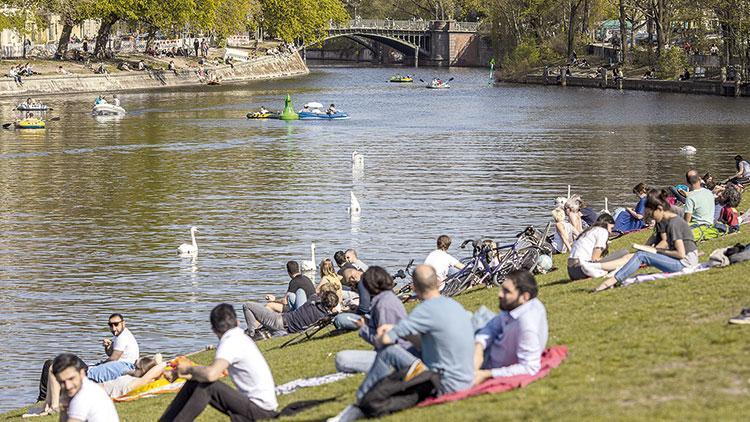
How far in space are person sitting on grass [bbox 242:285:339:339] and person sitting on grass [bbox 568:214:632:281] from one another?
4005 millimetres

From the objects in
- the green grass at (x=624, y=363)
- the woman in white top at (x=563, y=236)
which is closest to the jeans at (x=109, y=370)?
the green grass at (x=624, y=363)

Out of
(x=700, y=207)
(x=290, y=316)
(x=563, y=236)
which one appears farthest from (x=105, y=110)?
(x=700, y=207)

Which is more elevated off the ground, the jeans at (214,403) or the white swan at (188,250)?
the jeans at (214,403)

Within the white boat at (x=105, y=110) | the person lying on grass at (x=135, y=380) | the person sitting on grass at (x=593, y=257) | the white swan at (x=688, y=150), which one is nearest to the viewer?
the person lying on grass at (x=135, y=380)

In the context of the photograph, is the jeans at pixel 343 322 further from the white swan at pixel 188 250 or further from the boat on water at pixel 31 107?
the boat on water at pixel 31 107

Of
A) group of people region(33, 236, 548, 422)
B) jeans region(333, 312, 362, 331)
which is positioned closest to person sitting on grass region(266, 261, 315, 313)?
jeans region(333, 312, 362, 331)

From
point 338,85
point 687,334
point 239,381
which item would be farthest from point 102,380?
point 338,85

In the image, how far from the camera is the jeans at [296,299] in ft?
78.3

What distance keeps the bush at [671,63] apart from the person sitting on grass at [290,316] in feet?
326

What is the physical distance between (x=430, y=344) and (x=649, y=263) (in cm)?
768

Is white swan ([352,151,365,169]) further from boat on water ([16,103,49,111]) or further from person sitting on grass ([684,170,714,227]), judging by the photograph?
boat on water ([16,103,49,111])

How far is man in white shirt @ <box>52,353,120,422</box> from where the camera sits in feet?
43.8

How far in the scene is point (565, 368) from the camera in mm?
14422

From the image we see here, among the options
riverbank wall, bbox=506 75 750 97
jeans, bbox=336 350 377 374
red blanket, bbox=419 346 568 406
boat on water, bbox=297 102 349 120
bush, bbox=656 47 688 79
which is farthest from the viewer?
bush, bbox=656 47 688 79
